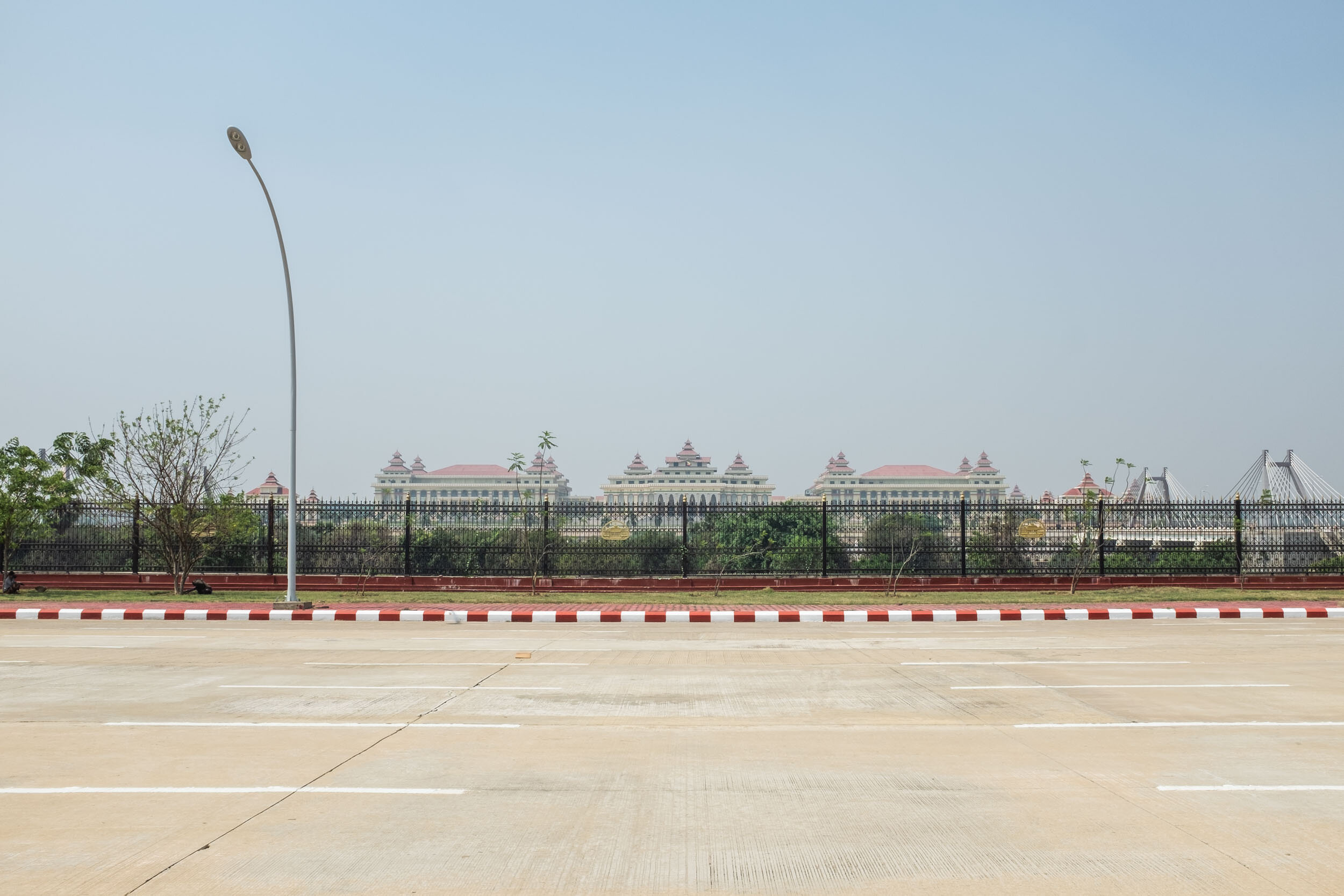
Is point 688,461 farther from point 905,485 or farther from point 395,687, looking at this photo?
point 395,687

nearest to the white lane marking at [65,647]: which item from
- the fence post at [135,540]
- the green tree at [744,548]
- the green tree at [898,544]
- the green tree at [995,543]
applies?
the fence post at [135,540]

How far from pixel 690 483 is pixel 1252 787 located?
6623 inches

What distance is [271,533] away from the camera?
77.2ft

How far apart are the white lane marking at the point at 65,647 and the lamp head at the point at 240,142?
8.93 m

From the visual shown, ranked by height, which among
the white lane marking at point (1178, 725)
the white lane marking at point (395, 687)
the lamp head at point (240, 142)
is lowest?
the white lane marking at point (395, 687)

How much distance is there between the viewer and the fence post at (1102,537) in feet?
76.6

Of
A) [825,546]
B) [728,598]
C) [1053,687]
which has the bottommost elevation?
[728,598]

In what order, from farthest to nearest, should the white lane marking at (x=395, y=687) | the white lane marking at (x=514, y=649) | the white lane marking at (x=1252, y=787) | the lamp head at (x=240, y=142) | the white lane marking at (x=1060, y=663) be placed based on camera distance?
1. the lamp head at (x=240, y=142)
2. the white lane marking at (x=514, y=649)
3. the white lane marking at (x=1060, y=663)
4. the white lane marking at (x=395, y=687)
5. the white lane marking at (x=1252, y=787)

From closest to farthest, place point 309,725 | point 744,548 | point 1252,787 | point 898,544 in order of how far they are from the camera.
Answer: point 1252,787 < point 309,725 < point 898,544 < point 744,548

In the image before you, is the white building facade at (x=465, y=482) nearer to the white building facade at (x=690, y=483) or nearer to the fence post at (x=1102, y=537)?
the white building facade at (x=690, y=483)

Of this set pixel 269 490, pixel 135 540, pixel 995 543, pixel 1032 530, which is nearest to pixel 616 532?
pixel 995 543

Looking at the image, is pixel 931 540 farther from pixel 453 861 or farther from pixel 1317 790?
pixel 453 861

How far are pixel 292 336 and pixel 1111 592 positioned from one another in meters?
18.0

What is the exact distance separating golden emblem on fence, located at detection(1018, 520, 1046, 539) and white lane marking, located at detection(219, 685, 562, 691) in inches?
653
